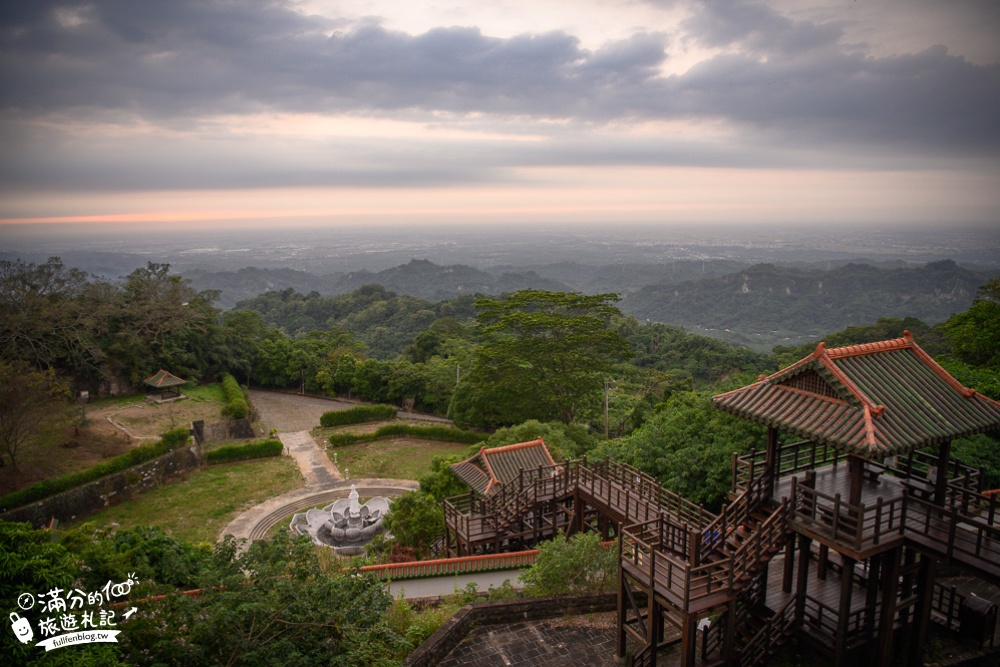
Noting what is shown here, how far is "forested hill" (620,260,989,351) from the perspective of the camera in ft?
266

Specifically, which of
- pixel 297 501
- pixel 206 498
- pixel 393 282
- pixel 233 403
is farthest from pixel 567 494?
pixel 393 282

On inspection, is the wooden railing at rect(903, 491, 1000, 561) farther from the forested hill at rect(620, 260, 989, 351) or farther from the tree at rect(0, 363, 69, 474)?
the forested hill at rect(620, 260, 989, 351)

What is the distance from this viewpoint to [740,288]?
96.8 meters

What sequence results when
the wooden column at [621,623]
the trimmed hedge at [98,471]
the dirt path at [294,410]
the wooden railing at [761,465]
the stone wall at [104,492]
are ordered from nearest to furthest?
the wooden column at [621,623]
the wooden railing at [761,465]
the trimmed hedge at [98,471]
the stone wall at [104,492]
the dirt path at [294,410]

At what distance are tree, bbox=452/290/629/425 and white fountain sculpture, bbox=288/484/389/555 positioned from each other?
9.20 m

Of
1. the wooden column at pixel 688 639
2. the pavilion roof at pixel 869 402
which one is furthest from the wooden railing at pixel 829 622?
the pavilion roof at pixel 869 402

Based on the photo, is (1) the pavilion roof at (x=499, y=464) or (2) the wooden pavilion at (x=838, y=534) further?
(1) the pavilion roof at (x=499, y=464)

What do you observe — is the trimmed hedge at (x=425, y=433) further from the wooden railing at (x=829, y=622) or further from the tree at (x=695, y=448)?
the wooden railing at (x=829, y=622)

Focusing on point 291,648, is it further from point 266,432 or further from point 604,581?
point 266,432

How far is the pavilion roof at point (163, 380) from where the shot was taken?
99.9 ft

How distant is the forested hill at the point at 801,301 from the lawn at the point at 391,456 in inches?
2248

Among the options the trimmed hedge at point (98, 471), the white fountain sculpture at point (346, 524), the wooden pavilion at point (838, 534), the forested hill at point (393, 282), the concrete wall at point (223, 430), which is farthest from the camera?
the forested hill at point (393, 282)

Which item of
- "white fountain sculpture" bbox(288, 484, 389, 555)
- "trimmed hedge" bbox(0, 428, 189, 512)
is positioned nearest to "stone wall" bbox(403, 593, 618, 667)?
"white fountain sculpture" bbox(288, 484, 389, 555)

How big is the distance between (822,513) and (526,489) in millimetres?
7393
